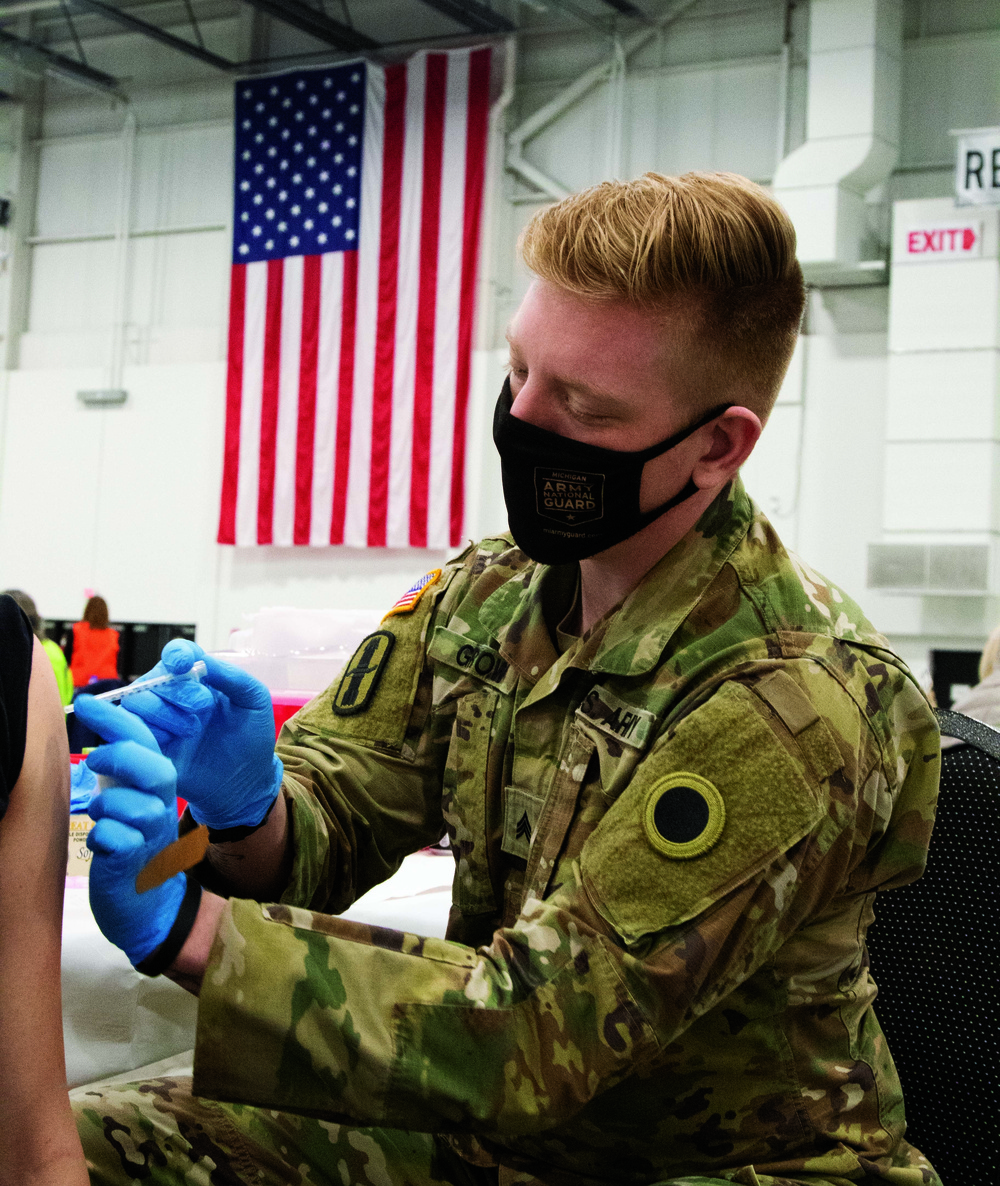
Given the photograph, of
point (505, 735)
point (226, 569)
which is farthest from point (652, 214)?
point (226, 569)

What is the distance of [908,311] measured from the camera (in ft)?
24.8

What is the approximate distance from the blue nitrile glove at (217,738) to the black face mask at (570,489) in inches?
13.4

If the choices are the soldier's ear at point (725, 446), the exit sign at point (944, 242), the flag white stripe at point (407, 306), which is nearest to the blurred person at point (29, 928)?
the soldier's ear at point (725, 446)

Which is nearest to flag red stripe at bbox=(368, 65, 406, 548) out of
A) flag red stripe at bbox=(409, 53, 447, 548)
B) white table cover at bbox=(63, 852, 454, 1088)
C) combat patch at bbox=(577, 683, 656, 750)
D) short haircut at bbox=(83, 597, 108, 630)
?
flag red stripe at bbox=(409, 53, 447, 548)

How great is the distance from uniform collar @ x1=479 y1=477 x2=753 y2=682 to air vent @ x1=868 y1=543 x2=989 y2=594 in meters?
6.30

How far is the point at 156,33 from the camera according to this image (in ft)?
31.6

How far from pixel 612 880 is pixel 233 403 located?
900 centimetres

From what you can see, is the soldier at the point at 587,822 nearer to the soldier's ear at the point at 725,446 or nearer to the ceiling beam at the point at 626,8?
the soldier's ear at the point at 725,446

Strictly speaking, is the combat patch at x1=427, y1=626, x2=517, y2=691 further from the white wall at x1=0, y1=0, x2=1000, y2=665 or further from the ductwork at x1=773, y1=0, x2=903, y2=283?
the white wall at x1=0, y1=0, x2=1000, y2=665

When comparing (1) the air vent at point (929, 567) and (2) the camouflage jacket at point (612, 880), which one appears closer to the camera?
(2) the camouflage jacket at point (612, 880)

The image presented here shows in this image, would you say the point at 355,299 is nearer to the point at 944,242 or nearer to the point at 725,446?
the point at 944,242

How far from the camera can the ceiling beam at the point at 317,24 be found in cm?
886

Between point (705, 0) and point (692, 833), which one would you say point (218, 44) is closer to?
point (705, 0)

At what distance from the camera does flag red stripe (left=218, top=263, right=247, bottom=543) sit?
31.4ft
